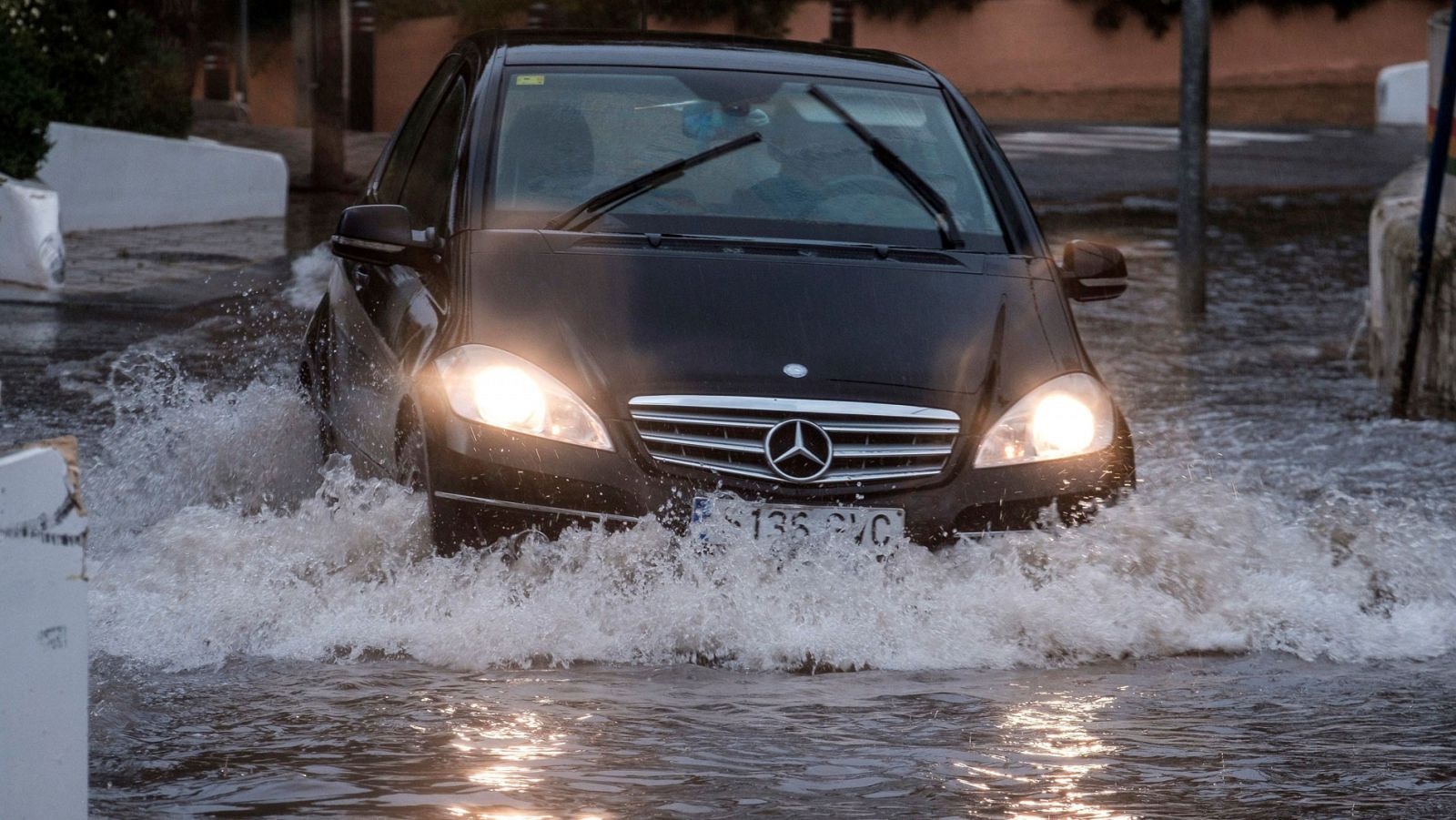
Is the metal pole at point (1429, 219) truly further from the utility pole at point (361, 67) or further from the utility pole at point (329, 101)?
the utility pole at point (361, 67)

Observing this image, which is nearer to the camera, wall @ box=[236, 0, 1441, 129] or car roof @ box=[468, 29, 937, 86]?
car roof @ box=[468, 29, 937, 86]

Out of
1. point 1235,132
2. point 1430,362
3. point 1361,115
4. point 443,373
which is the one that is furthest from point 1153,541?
point 1361,115

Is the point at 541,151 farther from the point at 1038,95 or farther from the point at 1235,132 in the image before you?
the point at 1038,95

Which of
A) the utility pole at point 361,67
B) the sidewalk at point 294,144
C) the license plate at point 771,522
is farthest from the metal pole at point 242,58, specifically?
the license plate at point 771,522

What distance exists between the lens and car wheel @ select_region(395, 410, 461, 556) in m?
5.48

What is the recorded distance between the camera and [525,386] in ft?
18.0

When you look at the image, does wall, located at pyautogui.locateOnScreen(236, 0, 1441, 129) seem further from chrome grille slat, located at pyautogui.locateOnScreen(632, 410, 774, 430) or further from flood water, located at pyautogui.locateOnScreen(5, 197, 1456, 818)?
chrome grille slat, located at pyautogui.locateOnScreen(632, 410, 774, 430)

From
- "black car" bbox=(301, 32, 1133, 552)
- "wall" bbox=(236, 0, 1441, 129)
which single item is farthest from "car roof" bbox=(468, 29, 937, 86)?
"wall" bbox=(236, 0, 1441, 129)

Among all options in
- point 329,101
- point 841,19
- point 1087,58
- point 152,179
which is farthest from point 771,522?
point 1087,58

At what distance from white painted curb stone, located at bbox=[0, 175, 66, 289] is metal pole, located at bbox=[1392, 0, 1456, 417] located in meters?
6.98

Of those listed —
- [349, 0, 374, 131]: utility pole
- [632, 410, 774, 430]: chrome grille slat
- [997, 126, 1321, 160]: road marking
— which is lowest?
[632, 410, 774, 430]: chrome grille slat

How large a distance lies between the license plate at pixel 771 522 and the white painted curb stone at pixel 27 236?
26.1 ft

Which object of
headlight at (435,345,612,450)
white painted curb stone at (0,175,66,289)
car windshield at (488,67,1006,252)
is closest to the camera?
headlight at (435,345,612,450)

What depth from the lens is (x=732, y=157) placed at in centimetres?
661
